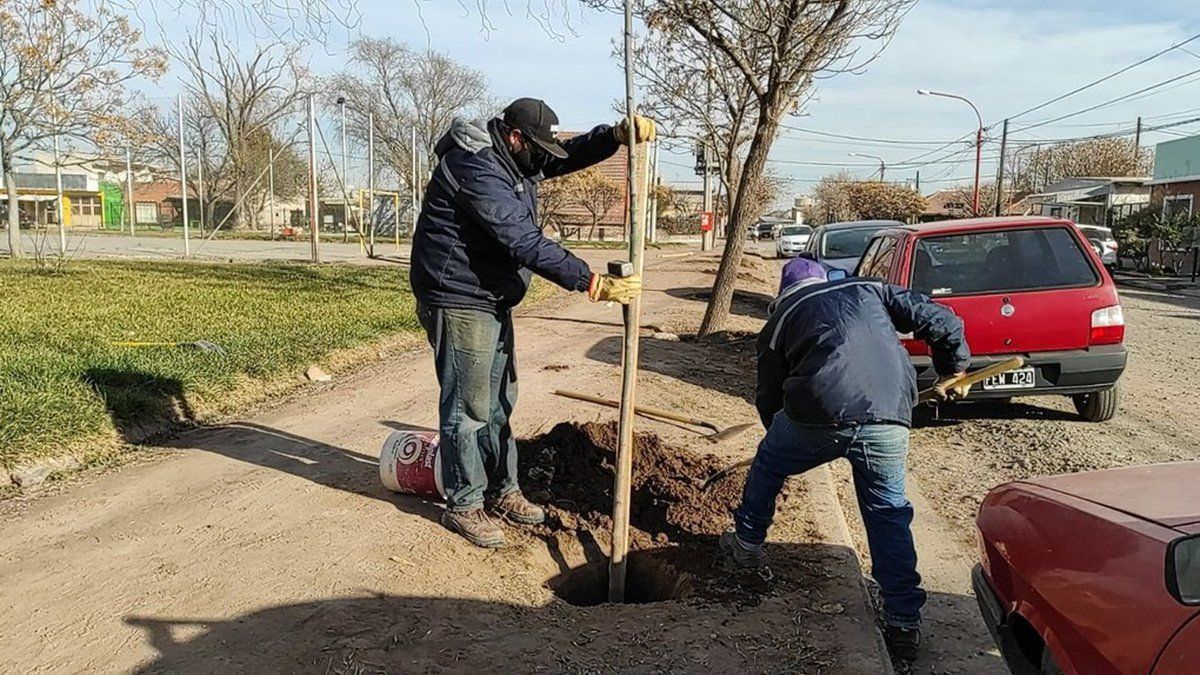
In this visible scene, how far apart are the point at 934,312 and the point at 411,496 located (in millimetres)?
2875

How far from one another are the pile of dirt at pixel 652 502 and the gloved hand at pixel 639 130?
1.92 meters

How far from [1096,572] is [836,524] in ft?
8.06

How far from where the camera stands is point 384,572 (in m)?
3.84

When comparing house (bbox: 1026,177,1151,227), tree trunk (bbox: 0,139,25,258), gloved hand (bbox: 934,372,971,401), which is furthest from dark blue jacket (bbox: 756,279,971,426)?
house (bbox: 1026,177,1151,227)

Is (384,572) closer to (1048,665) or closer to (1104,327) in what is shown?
(1048,665)

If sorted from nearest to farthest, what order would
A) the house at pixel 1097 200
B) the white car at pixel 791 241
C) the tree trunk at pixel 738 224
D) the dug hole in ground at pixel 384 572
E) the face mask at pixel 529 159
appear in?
the dug hole in ground at pixel 384 572, the face mask at pixel 529 159, the tree trunk at pixel 738 224, the white car at pixel 791 241, the house at pixel 1097 200

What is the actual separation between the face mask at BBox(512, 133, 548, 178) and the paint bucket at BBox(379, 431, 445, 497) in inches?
60.9

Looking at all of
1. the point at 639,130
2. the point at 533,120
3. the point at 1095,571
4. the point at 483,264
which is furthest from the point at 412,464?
the point at 1095,571

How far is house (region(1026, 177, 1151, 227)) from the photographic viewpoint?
37.6 metres

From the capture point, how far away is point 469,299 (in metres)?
4.08

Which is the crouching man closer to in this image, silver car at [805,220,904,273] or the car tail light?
the car tail light

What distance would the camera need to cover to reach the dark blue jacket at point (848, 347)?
3373mm

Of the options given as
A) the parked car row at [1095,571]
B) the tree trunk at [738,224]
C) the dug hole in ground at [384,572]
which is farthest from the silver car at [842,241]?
the parked car row at [1095,571]

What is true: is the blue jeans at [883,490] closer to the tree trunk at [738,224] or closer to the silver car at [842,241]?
the tree trunk at [738,224]
